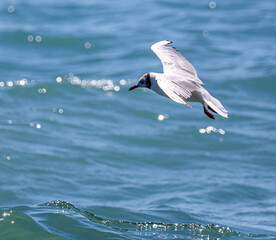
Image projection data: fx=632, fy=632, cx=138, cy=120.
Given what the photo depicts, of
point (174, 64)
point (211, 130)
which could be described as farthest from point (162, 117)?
point (174, 64)

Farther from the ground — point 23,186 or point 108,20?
point 108,20

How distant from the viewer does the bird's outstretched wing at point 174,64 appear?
25.8ft

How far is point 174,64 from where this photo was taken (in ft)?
26.8

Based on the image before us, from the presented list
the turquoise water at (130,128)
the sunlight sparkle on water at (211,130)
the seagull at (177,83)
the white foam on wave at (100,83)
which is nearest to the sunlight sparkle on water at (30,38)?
the turquoise water at (130,128)

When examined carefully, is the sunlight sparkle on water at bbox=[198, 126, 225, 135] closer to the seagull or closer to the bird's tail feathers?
the seagull

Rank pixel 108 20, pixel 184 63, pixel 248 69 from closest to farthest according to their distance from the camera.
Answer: pixel 184 63
pixel 248 69
pixel 108 20

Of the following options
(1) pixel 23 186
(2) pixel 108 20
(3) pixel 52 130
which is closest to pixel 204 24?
(2) pixel 108 20

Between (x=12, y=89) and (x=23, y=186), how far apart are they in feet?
14.9

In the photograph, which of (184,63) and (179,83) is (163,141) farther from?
(179,83)

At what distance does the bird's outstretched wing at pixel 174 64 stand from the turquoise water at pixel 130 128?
7.30 ft

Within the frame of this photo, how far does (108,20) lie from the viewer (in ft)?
67.7

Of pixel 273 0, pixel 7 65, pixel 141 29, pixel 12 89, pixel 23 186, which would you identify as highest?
pixel 273 0

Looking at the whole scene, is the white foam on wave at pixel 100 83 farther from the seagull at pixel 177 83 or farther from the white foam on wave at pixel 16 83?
the seagull at pixel 177 83

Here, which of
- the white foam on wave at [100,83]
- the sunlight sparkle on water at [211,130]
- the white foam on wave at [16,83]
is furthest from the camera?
the white foam on wave at [100,83]
